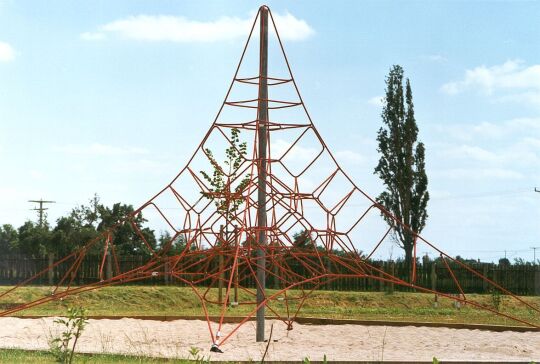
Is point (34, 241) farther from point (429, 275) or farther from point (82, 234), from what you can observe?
point (429, 275)

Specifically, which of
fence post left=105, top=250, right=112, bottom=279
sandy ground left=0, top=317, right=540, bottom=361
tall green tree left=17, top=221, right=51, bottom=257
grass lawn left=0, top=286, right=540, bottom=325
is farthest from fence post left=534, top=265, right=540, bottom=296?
tall green tree left=17, top=221, right=51, bottom=257

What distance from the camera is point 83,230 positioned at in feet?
118

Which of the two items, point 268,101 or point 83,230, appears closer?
point 268,101

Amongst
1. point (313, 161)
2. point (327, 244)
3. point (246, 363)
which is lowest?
point (246, 363)

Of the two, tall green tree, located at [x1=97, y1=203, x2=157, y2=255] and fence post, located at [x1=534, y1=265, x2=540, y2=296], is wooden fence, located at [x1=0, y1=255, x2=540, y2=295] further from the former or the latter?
tall green tree, located at [x1=97, y1=203, x2=157, y2=255]

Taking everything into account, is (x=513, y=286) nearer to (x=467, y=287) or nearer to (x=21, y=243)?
(x=467, y=287)

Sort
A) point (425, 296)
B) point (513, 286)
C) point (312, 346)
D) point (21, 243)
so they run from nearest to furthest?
point (312, 346)
point (425, 296)
point (513, 286)
point (21, 243)

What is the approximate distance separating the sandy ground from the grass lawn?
12.1ft

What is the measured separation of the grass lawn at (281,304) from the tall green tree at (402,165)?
29.2 ft

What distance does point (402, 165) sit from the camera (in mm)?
33094

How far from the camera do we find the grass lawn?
52.0 feet

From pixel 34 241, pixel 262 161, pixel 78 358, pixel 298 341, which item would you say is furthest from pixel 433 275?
pixel 78 358

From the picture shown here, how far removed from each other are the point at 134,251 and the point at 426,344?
26503 millimetres

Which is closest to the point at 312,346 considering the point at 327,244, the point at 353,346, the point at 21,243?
the point at 353,346
